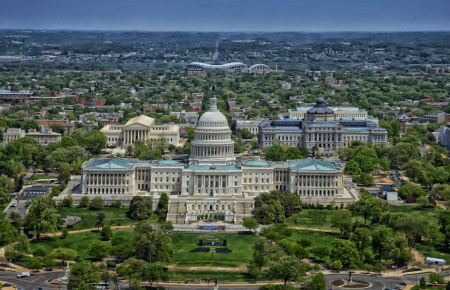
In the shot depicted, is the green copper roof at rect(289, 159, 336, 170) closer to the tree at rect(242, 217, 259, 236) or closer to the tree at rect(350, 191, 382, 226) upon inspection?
the tree at rect(350, 191, 382, 226)

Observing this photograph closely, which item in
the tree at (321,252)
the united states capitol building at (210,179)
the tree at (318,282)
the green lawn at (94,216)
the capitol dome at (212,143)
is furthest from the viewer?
the capitol dome at (212,143)

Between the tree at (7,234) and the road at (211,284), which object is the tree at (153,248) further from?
the tree at (7,234)

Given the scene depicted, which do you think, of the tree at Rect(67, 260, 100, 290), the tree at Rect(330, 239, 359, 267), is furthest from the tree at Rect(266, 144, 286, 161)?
the tree at Rect(67, 260, 100, 290)

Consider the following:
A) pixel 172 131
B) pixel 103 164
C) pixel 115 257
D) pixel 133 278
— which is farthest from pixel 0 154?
pixel 133 278

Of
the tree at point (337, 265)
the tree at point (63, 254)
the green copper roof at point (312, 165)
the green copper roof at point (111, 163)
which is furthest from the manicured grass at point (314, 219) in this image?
the tree at point (63, 254)

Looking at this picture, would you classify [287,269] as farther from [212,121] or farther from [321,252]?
[212,121]

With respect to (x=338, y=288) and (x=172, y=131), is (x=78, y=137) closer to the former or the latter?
(x=172, y=131)

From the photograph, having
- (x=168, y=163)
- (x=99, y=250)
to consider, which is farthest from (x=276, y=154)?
(x=99, y=250)
